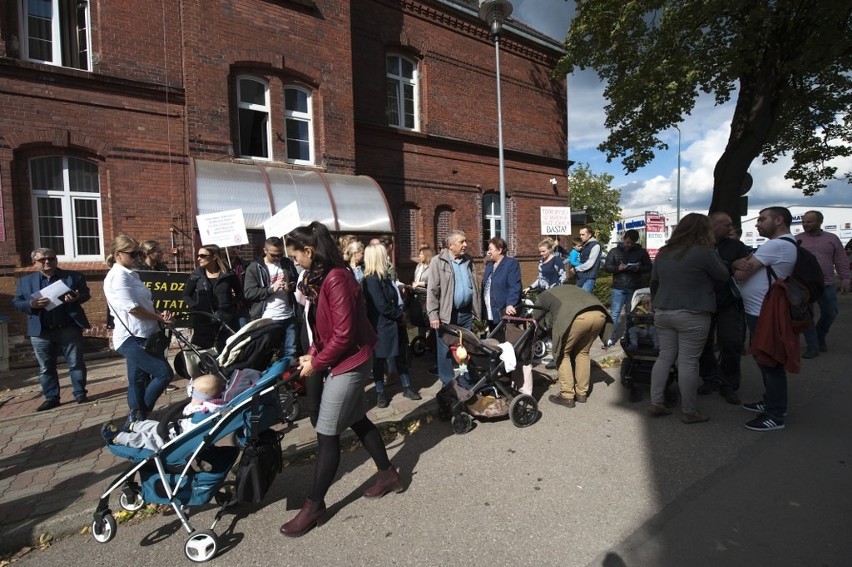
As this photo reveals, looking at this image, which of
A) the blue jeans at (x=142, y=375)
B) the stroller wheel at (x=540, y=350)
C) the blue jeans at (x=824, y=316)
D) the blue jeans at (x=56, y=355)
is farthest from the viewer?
the stroller wheel at (x=540, y=350)

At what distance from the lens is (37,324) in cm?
541

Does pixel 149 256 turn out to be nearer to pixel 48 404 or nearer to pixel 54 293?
pixel 54 293

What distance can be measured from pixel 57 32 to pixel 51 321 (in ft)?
20.8

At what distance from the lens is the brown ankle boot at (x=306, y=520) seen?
2.94 m

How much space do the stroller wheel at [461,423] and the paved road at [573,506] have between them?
8 centimetres

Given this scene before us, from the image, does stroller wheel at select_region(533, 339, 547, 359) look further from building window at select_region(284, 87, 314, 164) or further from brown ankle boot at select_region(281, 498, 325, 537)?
building window at select_region(284, 87, 314, 164)

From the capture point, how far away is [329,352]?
2.96m

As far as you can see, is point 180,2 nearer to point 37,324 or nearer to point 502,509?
point 37,324

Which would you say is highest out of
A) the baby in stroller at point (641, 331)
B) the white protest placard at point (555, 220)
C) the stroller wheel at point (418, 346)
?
the white protest placard at point (555, 220)

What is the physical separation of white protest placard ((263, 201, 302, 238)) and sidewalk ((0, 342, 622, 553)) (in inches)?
95.5

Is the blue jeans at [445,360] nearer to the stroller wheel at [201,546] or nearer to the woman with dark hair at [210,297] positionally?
the woman with dark hair at [210,297]

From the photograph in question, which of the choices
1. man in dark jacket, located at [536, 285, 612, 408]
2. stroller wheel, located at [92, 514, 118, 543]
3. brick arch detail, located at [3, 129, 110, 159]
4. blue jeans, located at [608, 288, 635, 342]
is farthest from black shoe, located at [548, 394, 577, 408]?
brick arch detail, located at [3, 129, 110, 159]

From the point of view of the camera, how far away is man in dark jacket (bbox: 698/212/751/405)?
5.11 m

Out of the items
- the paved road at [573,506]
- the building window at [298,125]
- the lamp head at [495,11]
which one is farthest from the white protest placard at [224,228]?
the lamp head at [495,11]
